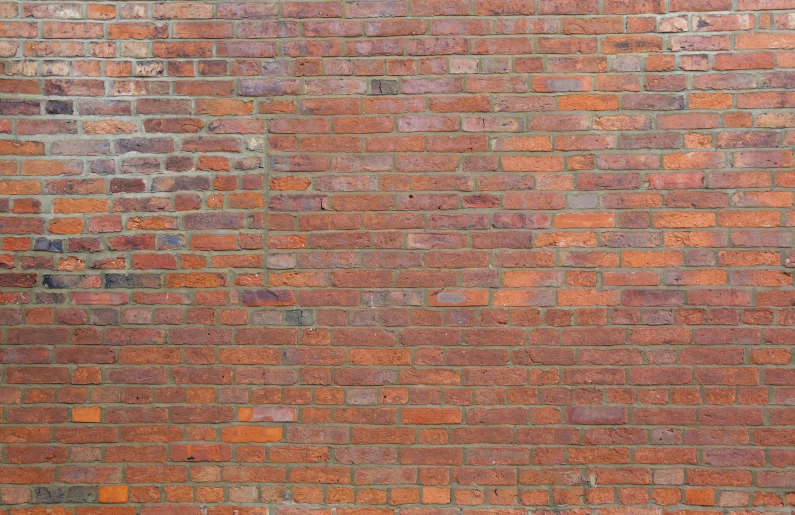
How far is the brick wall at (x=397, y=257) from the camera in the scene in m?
2.23

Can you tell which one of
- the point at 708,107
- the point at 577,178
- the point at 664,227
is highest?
the point at 708,107

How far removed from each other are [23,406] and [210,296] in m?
0.83

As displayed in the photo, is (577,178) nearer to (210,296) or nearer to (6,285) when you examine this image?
(210,296)

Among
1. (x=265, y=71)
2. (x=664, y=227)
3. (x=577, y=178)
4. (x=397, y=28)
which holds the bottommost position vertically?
(x=664, y=227)

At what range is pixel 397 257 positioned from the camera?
7.45ft

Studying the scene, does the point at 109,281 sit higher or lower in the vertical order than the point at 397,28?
lower

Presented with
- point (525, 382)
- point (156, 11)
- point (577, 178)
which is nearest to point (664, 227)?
point (577, 178)

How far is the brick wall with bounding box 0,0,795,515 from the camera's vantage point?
223 centimetres

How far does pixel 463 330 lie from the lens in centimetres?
226

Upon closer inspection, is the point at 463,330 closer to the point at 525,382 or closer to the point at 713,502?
the point at 525,382

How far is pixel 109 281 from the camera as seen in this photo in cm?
229

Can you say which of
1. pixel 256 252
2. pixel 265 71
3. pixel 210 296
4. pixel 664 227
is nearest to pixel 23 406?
pixel 210 296

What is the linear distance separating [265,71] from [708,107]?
1.69 meters

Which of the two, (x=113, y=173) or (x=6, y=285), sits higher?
(x=113, y=173)
